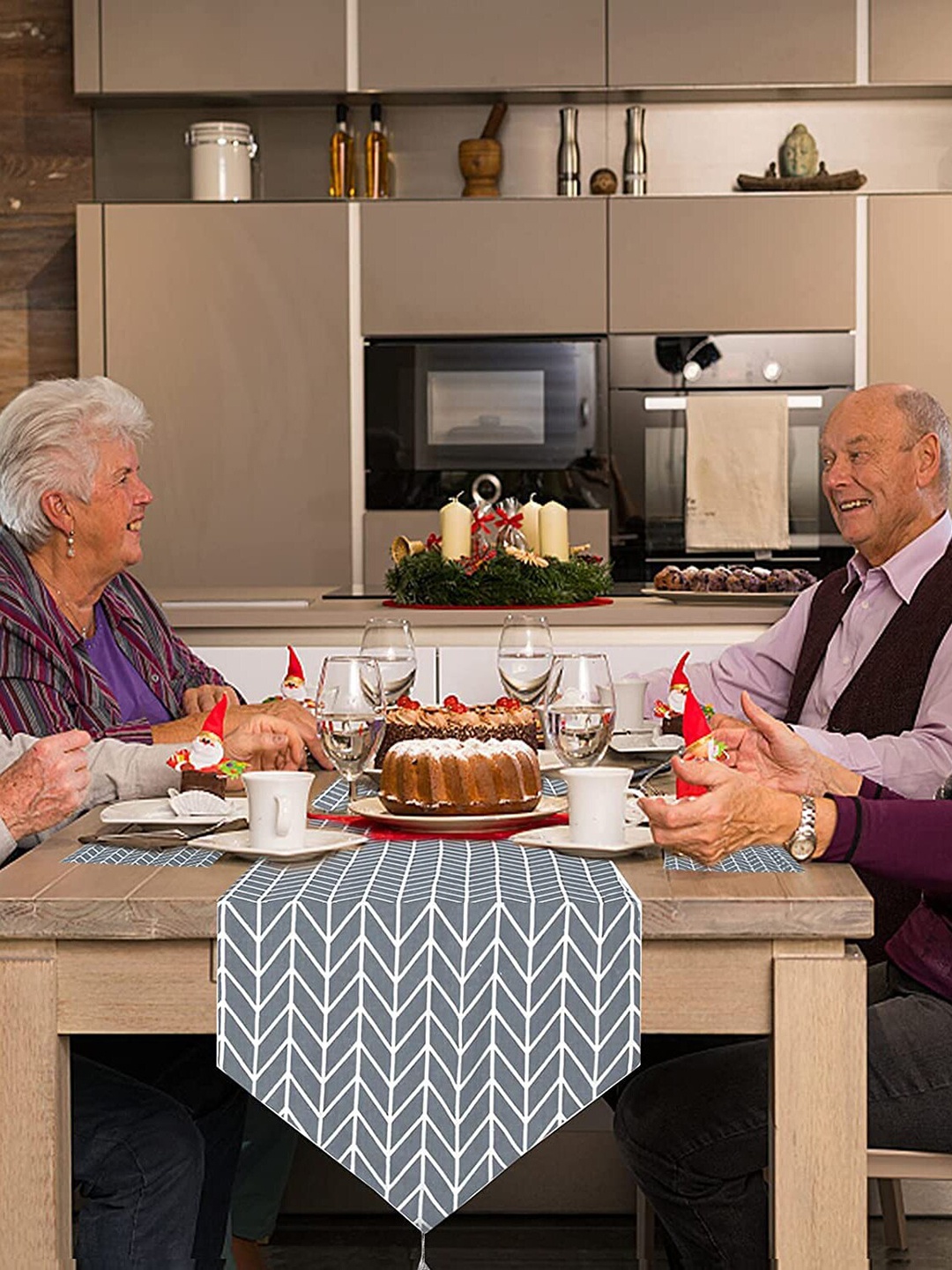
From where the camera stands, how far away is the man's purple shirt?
7.48 feet

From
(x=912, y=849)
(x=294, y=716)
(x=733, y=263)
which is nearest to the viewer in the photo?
(x=912, y=849)

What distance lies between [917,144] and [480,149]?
56.7 inches

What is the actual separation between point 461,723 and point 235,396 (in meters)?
3.57

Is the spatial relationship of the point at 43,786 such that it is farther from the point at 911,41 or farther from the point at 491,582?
the point at 911,41

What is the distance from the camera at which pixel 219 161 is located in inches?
214

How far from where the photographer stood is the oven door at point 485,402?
5.35m

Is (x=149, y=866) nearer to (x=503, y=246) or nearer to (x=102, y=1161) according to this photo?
(x=102, y=1161)

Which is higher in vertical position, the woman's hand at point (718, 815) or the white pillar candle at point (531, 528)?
the white pillar candle at point (531, 528)

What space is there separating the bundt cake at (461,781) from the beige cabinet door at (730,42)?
3995 mm

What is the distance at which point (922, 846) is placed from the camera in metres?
1.76

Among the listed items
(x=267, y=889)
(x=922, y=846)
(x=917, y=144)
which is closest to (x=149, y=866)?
(x=267, y=889)

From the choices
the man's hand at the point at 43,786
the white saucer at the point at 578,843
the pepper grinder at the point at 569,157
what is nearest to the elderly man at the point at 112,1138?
the man's hand at the point at 43,786

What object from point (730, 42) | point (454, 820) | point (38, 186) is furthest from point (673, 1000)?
point (38, 186)

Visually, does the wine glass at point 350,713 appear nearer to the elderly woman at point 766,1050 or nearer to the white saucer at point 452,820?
the white saucer at point 452,820
